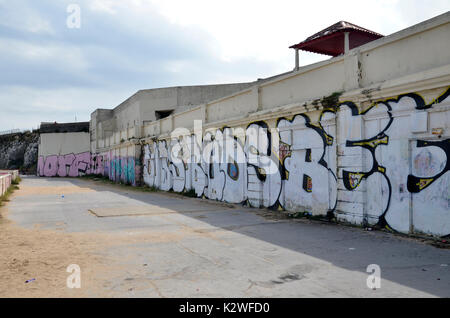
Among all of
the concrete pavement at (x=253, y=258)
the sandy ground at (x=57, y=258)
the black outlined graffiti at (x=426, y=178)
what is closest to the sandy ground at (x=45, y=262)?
the sandy ground at (x=57, y=258)

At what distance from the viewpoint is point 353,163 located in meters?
8.59

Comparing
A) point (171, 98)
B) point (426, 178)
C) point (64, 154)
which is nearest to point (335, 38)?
point (426, 178)

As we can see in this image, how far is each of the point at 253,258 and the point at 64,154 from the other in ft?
131

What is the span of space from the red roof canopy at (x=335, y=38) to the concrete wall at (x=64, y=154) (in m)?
32.0

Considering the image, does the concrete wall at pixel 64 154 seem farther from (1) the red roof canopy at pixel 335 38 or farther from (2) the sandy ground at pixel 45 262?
(2) the sandy ground at pixel 45 262

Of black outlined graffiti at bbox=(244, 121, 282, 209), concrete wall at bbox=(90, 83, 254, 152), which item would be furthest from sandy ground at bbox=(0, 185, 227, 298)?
concrete wall at bbox=(90, 83, 254, 152)

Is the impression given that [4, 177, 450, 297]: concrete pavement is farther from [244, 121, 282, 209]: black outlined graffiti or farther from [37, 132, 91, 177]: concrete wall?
[37, 132, 91, 177]: concrete wall

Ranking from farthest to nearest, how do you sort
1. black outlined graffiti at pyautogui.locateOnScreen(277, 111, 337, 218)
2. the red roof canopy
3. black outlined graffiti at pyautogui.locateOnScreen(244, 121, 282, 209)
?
the red roof canopy, black outlined graffiti at pyautogui.locateOnScreen(244, 121, 282, 209), black outlined graffiti at pyautogui.locateOnScreen(277, 111, 337, 218)

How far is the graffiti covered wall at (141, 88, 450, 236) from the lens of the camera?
22.7 ft

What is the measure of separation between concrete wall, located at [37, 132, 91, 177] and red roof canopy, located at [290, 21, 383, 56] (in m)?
32.0

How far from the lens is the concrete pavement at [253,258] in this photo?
4277 mm

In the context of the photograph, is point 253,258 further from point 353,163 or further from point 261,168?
point 261,168

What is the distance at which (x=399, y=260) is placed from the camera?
5535 mm
